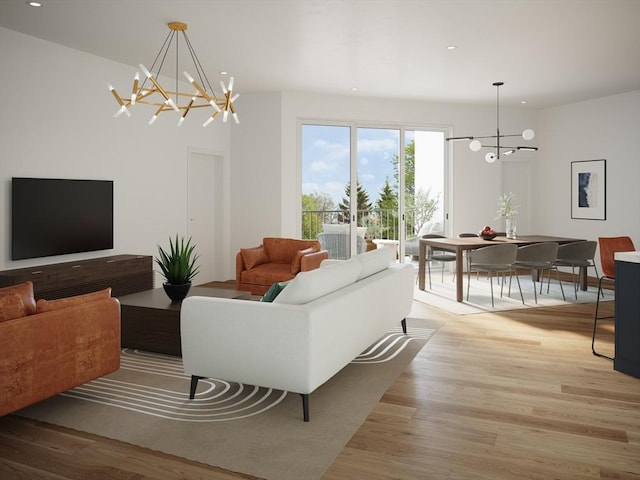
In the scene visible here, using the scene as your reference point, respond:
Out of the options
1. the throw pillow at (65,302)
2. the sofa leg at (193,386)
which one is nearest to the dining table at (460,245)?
the sofa leg at (193,386)

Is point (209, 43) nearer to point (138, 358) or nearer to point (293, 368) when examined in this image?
point (138, 358)

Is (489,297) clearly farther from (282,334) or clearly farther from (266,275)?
(282,334)

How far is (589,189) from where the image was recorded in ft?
28.0

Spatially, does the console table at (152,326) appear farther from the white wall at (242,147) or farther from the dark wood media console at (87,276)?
the white wall at (242,147)

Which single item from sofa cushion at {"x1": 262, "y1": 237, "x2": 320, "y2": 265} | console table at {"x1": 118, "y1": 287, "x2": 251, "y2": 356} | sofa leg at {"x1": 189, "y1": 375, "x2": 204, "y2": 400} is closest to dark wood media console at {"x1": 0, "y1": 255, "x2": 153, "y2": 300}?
console table at {"x1": 118, "y1": 287, "x2": 251, "y2": 356}

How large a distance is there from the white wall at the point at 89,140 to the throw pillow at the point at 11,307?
247 cm

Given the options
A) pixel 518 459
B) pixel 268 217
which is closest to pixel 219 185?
pixel 268 217

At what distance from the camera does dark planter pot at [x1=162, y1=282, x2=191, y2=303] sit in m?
4.52

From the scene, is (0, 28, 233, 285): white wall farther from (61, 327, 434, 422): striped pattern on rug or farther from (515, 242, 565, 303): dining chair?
(515, 242, 565, 303): dining chair

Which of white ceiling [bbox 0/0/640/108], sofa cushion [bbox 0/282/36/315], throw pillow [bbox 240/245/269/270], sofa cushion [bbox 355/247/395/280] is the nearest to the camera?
sofa cushion [bbox 0/282/36/315]

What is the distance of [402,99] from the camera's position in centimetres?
852

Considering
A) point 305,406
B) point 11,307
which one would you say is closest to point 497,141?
point 305,406

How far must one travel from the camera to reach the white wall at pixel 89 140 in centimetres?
501

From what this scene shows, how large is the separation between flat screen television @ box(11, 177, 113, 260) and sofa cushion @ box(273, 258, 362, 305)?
3206 millimetres
